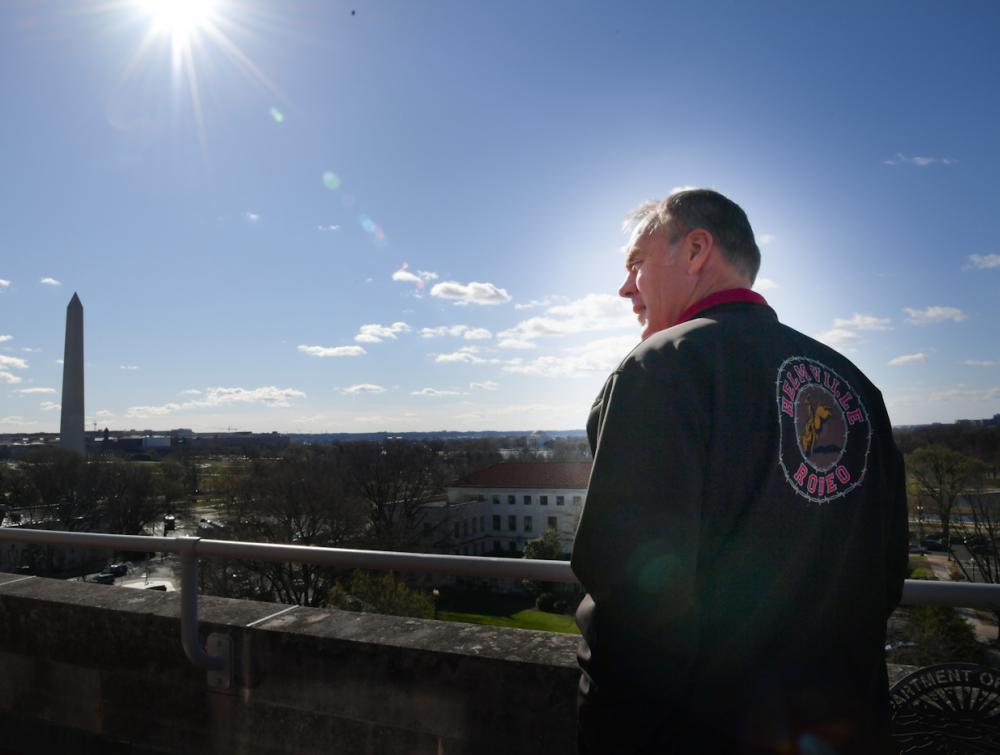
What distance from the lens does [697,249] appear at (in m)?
1.39

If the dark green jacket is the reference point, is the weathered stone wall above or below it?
below

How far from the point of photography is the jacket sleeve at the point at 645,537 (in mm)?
1026

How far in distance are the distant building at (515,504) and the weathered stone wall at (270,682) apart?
42.9 meters

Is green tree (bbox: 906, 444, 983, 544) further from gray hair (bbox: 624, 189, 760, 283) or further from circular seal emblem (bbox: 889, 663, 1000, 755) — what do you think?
gray hair (bbox: 624, 189, 760, 283)

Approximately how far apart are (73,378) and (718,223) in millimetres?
45451

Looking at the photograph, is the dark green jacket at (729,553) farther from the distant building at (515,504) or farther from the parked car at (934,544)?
the distant building at (515,504)

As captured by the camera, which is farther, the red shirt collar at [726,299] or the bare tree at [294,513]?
the bare tree at [294,513]

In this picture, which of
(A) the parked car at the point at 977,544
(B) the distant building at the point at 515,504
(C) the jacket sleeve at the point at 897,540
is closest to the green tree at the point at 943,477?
(A) the parked car at the point at 977,544

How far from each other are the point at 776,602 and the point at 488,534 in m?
49.8

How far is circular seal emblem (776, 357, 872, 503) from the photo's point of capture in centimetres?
113

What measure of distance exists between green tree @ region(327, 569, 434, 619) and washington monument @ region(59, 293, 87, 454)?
26530 mm

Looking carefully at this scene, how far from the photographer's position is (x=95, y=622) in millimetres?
2678

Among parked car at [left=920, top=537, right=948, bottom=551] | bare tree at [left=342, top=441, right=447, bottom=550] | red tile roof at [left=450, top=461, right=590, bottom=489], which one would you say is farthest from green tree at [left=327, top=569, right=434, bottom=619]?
red tile roof at [left=450, top=461, right=590, bottom=489]

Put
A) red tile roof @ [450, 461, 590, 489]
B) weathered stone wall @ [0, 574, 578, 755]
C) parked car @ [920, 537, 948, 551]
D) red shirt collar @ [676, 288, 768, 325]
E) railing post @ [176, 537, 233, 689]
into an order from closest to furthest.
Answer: red shirt collar @ [676, 288, 768, 325], weathered stone wall @ [0, 574, 578, 755], railing post @ [176, 537, 233, 689], parked car @ [920, 537, 948, 551], red tile roof @ [450, 461, 590, 489]
